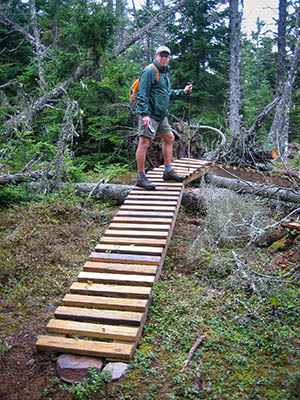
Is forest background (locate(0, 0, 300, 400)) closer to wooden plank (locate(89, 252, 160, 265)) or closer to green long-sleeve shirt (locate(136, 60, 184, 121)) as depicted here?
wooden plank (locate(89, 252, 160, 265))

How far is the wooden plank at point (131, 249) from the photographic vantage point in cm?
443

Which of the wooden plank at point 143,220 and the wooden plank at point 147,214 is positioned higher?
the wooden plank at point 147,214

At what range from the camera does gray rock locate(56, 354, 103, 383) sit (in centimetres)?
286

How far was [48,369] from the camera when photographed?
A: 9.77 feet

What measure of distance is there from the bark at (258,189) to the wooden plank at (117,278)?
2958 millimetres

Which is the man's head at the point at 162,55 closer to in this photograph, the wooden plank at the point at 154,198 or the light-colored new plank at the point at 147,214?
the wooden plank at the point at 154,198

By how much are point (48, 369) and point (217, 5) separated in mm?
18152

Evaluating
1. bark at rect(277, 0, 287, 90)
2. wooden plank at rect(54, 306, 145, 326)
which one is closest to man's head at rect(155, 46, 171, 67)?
wooden plank at rect(54, 306, 145, 326)

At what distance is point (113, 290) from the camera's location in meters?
3.72

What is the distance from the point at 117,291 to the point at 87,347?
0.76 meters

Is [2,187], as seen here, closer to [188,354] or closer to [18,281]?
[18,281]

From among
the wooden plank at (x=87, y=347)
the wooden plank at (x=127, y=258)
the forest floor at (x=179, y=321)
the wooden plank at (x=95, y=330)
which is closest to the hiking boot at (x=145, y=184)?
the forest floor at (x=179, y=321)

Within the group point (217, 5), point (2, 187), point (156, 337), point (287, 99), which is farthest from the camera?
point (217, 5)

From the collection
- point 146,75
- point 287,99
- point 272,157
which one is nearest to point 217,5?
point 287,99
